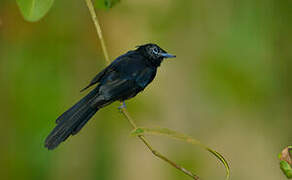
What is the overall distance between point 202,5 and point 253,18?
71 centimetres

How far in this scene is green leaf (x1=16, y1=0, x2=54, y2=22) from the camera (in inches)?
85.3

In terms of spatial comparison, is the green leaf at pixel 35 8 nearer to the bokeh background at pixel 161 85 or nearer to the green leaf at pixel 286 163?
the green leaf at pixel 286 163

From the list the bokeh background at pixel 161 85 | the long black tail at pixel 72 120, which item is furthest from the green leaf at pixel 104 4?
the bokeh background at pixel 161 85

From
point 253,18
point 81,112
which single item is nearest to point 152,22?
point 253,18

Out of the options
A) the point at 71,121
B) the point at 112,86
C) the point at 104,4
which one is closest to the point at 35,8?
the point at 104,4

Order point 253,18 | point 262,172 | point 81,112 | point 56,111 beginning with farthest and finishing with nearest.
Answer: point 262,172 < point 253,18 < point 56,111 < point 81,112

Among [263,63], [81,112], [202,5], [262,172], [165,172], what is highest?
[202,5]

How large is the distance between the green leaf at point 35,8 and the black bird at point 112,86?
0.60 meters

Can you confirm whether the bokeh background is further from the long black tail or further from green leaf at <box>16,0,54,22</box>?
green leaf at <box>16,0,54,22</box>

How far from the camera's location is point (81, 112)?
271 cm

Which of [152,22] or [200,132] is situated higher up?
[152,22]

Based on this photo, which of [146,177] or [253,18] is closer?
[253,18]

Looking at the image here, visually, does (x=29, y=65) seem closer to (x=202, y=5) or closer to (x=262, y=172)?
(x=202, y=5)

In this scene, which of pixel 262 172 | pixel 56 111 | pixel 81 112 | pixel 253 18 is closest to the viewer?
pixel 81 112
